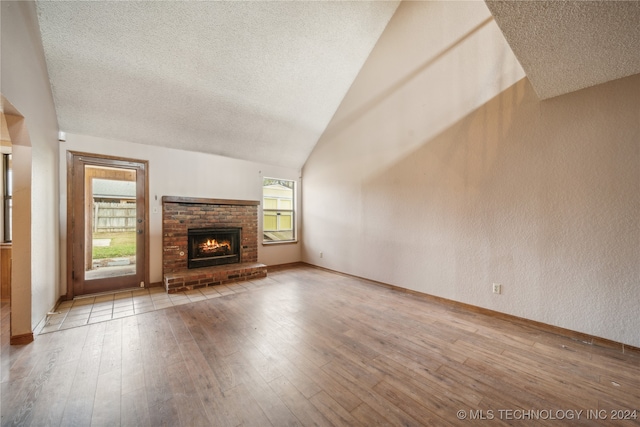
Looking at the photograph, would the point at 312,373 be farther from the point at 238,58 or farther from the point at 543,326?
the point at 238,58

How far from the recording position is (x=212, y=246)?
4895mm

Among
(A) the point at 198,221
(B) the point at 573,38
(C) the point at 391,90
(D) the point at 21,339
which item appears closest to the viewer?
(B) the point at 573,38

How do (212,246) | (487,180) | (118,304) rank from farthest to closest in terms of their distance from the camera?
(212,246) < (118,304) < (487,180)

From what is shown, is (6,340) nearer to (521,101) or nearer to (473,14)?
(521,101)

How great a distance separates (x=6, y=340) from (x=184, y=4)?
Answer: 159 inches

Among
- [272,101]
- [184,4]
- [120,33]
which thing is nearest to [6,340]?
[120,33]

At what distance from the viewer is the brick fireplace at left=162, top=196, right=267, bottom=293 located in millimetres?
4234

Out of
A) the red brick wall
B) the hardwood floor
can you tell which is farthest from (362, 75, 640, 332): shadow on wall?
the red brick wall

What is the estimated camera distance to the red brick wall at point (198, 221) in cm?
429

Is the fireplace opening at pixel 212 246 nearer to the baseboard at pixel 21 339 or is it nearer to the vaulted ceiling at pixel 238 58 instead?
the vaulted ceiling at pixel 238 58

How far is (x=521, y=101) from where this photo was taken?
9.37 ft

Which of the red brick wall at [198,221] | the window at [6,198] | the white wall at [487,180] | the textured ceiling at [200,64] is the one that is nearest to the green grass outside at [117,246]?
the red brick wall at [198,221]

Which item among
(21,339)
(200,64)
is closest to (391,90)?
(200,64)

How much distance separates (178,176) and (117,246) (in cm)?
151
